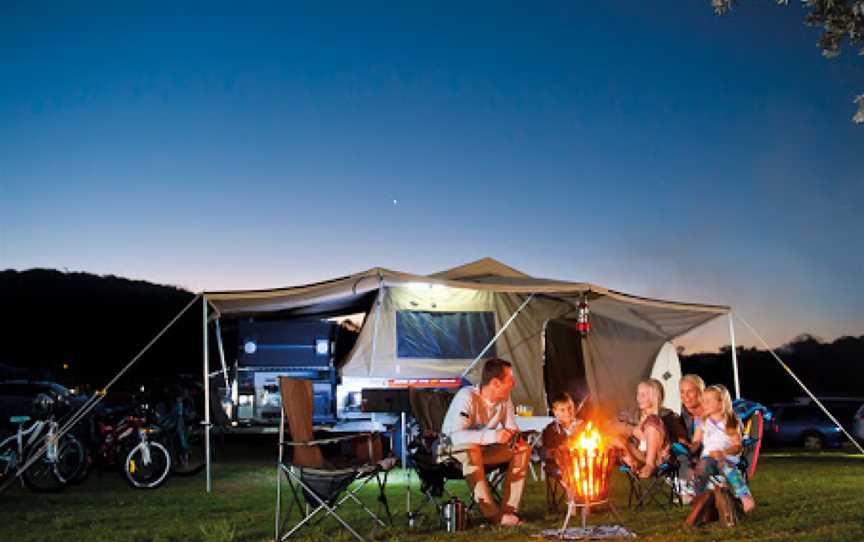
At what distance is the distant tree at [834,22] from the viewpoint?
6921 millimetres

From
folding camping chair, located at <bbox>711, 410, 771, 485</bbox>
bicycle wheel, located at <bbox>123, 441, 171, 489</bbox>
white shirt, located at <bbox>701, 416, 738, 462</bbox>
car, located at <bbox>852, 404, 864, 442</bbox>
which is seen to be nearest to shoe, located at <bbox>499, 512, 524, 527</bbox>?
white shirt, located at <bbox>701, 416, 738, 462</bbox>

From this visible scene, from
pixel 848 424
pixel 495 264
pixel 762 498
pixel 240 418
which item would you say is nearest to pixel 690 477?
pixel 762 498

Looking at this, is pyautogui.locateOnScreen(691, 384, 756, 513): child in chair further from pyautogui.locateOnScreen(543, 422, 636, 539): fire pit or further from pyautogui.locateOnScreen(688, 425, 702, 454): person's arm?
pyautogui.locateOnScreen(543, 422, 636, 539): fire pit

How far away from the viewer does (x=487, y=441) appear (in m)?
5.12

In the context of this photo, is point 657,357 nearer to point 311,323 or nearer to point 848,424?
point 311,323

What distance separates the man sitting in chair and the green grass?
177mm

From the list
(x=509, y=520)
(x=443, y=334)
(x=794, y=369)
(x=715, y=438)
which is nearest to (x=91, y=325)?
(x=794, y=369)

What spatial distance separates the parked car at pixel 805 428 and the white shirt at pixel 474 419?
11.1m

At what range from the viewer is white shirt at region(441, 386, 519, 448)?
202 inches

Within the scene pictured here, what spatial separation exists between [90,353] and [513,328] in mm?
39182

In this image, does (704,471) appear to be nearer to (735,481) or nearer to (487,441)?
(735,481)

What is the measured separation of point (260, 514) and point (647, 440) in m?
2.59

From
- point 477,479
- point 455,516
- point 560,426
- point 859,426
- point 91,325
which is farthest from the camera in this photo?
point 91,325

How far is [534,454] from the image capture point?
6.95 meters
